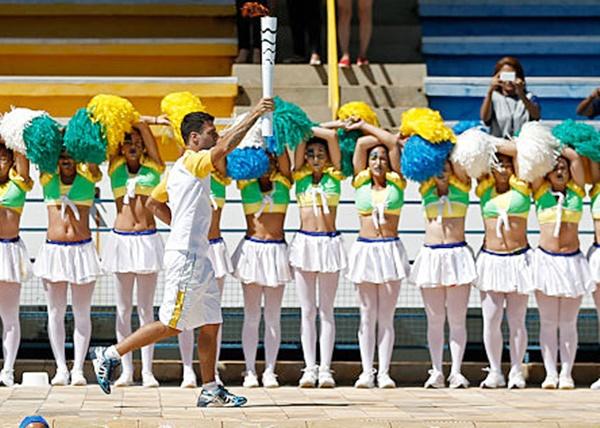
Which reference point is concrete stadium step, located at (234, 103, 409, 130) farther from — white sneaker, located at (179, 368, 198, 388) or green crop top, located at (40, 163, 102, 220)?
white sneaker, located at (179, 368, 198, 388)

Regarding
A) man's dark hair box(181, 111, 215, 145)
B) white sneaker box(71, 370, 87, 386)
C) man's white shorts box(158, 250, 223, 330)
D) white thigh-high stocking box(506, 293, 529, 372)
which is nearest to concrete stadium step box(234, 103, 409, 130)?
white thigh-high stocking box(506, 293, 529, 372)

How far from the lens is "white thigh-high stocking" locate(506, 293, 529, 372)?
11844 millimetres

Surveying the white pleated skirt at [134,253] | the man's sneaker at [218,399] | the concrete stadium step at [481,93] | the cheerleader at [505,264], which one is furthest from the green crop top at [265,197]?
the concrete stadium step at [481,93]

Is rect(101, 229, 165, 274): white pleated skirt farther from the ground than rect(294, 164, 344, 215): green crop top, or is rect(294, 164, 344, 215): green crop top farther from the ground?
rect(294, 164, 344, 215): green crop top

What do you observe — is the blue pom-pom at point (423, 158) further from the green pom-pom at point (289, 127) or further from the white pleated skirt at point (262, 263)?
the white pleated skirt at point (262, 263)

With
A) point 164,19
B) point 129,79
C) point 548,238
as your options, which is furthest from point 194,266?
point 164,19

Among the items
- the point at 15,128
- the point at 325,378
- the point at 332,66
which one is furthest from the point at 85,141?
the point at 332,66

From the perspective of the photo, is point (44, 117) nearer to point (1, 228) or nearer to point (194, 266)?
point (1, 228)

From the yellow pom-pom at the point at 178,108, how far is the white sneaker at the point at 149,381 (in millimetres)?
1556

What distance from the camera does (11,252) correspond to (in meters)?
11.7

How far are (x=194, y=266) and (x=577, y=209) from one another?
10.2 ft

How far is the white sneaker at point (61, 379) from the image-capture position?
1161 cm

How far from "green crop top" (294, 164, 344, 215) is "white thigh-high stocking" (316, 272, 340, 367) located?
0.45m

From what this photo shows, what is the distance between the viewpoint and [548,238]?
1191 cm
